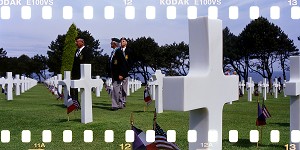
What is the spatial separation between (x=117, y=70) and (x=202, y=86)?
1021 centimetres

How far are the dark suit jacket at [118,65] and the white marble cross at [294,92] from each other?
7.19 meters

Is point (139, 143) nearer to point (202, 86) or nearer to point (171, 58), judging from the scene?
point (202, 86)

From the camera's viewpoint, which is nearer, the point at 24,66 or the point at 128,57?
the point at 128,57

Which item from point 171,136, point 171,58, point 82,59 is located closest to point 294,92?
point 171,136

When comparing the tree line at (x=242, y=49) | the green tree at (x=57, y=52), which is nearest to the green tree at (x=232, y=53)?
the tree line at (x=242, y=49)

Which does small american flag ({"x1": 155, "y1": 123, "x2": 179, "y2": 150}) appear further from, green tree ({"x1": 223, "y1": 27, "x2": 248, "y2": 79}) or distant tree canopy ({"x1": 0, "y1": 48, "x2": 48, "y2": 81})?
distant tree canopy ({"x1": 0, "y1": 48, "x2": 48, "y2": 81})

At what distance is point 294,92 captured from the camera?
539 centimetres

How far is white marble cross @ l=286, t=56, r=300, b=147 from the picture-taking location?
5.39m

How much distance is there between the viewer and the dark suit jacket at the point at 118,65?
490 inches

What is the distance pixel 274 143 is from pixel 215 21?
4571 millimetres

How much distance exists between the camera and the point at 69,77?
13859 millimetres

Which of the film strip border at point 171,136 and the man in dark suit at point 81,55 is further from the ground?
the man in dark suit at point 81,55

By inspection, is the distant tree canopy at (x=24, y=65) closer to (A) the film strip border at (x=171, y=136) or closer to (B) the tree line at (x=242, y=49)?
(B) the tree line at (x=242, y=49)

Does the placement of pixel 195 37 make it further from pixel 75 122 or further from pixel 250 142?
pixel 75 122
